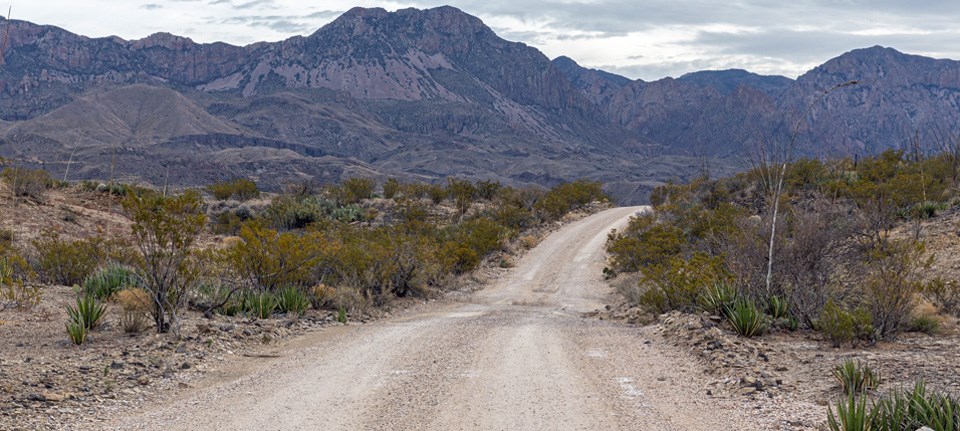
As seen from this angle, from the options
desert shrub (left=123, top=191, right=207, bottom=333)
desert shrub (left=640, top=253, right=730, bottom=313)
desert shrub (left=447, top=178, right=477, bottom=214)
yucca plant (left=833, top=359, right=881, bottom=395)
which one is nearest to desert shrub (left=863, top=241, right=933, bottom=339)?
desert shrub (left=640, top=253, right=730, bottom=313)

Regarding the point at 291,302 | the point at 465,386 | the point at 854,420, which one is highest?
the point at 854,420

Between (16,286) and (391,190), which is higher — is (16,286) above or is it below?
above

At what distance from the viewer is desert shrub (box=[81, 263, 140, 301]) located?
16516 mm

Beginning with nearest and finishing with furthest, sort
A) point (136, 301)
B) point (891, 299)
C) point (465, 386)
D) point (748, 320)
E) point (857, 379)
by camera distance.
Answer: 1. point (857, 379)
2. point (465, 386)
3. point (891, 299)
4. point (748, 320)
5. point (136, 301)

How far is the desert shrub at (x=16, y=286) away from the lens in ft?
47.6

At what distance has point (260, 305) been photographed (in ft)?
52.0

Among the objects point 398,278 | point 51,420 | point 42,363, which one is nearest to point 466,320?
point 398,278

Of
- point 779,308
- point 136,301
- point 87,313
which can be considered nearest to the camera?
point 87,313

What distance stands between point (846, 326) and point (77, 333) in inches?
435

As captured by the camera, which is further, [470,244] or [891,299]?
[470,244]

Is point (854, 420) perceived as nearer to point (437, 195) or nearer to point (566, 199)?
point (437, 195)

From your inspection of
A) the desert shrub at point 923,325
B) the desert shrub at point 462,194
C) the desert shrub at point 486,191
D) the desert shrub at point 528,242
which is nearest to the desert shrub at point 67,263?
the desert shrub at point 923,325

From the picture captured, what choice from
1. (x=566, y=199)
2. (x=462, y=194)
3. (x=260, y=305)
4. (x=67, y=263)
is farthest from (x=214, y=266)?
(x=566, y=199)

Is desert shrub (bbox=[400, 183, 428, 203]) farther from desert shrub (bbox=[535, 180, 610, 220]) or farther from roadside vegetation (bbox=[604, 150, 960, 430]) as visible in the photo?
roadside vegetation (bbox=[604, 150, 960, 430])
